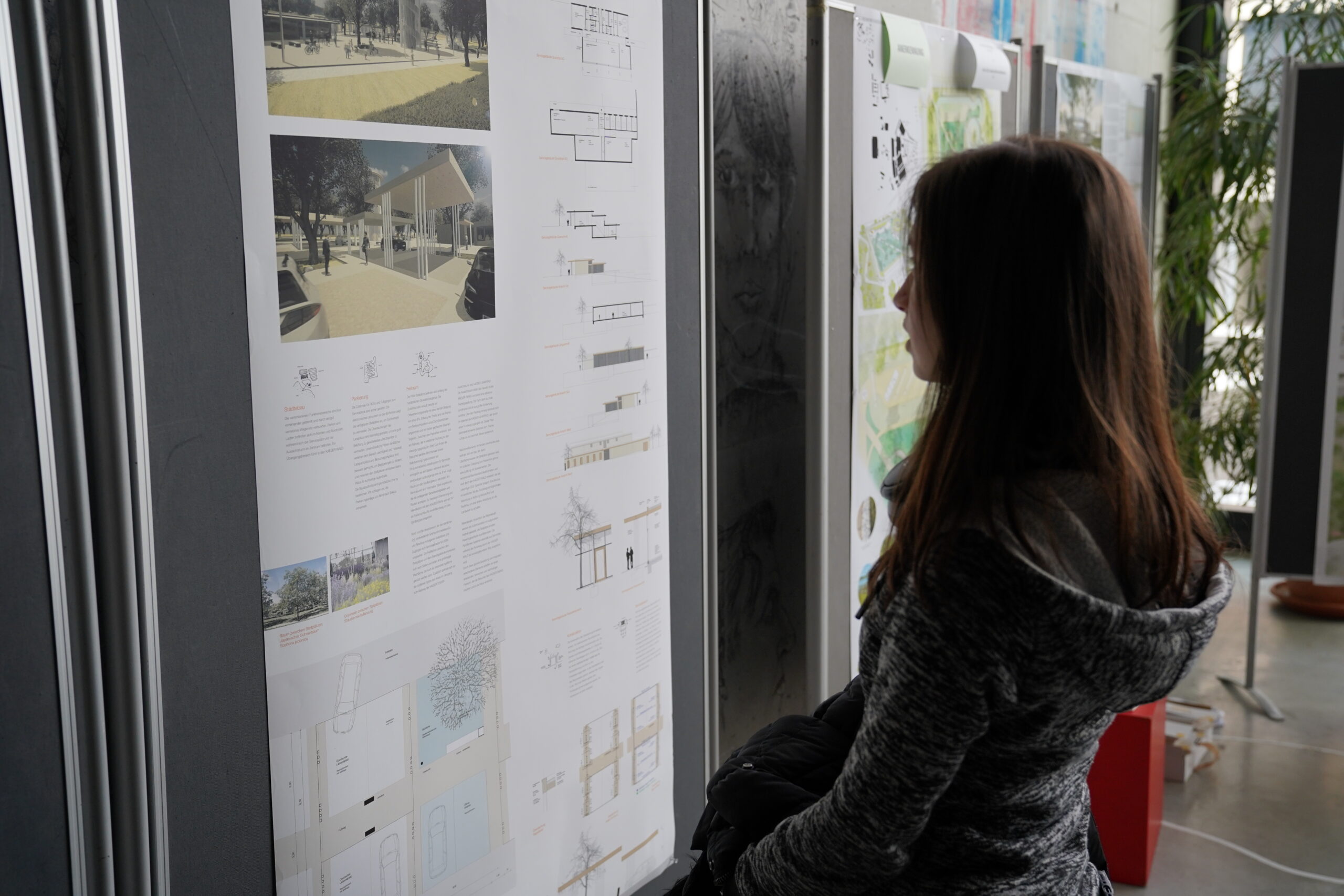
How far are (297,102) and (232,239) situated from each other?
0.17 metres

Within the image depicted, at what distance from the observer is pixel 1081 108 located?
3736mm

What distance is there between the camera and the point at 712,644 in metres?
2.12

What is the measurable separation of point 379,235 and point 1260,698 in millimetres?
3588

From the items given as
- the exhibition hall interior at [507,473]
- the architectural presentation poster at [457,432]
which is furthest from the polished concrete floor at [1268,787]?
the architectural presentation poster at [457,432]

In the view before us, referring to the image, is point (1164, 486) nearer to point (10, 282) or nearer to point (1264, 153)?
point (10, 282)

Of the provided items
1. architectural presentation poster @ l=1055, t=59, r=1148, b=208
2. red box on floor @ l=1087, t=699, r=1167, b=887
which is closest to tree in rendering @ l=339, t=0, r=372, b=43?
red box on floor @ l=1087, t=699, r=1167, b=887

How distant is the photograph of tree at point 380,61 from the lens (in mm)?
1204

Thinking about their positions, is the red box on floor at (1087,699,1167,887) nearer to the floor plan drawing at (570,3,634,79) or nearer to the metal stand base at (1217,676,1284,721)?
the metal stand base at (1217,676,1284,721)

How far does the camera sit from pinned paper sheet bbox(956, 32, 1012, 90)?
9.05ft

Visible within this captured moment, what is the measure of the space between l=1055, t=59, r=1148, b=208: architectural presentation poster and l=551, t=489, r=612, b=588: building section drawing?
2.26 meters

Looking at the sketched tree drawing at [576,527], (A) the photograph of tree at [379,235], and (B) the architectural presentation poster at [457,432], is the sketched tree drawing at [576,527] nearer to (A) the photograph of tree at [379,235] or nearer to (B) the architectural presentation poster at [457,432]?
(B) the architectural presentation poster at [457,432]

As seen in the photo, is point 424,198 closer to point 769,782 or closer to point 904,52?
→ point 769,782

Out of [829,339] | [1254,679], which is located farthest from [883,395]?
[1254,679]

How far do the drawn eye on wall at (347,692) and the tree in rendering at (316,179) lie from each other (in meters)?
0.47
